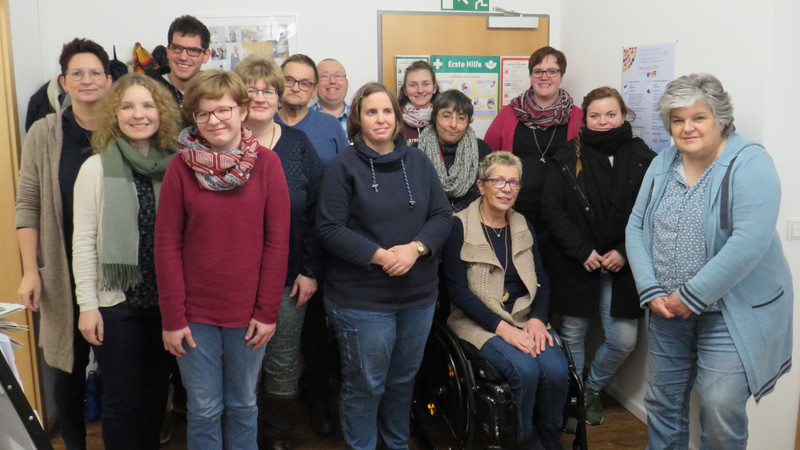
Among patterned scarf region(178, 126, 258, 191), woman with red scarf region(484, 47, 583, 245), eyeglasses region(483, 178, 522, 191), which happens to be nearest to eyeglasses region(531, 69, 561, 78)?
woman with red scarf region(484, 47, 583, 245)

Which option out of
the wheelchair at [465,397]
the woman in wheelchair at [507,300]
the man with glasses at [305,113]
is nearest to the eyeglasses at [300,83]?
the man with glasses at [305,113]

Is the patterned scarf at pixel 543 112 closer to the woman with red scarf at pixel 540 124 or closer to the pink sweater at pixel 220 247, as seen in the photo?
the woman with red scarf at pixel 540 124

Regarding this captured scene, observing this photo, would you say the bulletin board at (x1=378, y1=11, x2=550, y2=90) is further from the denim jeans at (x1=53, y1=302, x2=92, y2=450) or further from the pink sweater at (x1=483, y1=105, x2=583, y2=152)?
the denim jeans at (x1=53, y1=302, x2=92, y2=450)

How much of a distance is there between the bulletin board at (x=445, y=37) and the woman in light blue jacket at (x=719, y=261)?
1683 millimetres

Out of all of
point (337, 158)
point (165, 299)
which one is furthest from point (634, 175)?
point (165, 299)

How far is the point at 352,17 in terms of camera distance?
3295 mm

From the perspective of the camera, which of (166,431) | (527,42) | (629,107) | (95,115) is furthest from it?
(527,42)

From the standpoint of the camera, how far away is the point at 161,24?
3.09 metres

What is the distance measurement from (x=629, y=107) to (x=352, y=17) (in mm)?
1510

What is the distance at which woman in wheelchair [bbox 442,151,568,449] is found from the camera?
226cm

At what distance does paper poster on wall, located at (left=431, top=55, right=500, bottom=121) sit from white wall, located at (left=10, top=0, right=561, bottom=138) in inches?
12.3

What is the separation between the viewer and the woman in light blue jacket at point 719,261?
6.07 feet

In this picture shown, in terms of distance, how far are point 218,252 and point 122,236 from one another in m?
0.33

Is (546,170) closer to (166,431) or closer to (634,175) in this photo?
(634,175)
